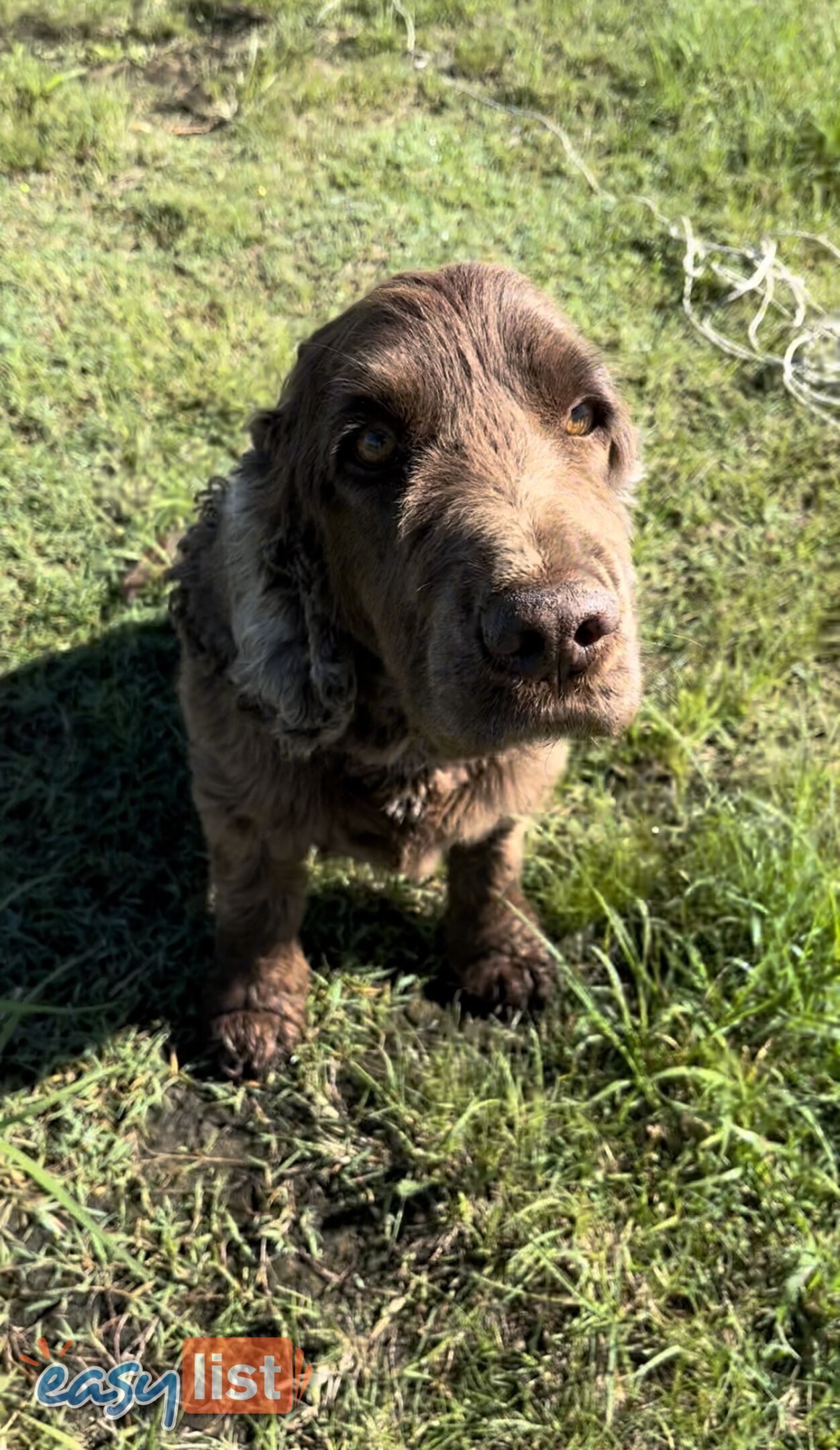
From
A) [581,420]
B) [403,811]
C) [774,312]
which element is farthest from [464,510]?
[774,312]

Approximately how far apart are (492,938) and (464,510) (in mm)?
1463

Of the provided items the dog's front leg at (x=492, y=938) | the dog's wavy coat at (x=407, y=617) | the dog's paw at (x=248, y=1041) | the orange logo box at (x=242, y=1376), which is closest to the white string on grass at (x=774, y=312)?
the dog's wavy coat at (x=407, y=617)

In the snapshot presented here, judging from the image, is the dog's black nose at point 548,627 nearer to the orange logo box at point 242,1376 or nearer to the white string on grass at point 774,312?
the orange logo box at point 242,1376

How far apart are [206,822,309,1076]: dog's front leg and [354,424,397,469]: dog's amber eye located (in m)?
1.07

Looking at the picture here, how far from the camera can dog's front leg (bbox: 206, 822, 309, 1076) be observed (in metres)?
2.61

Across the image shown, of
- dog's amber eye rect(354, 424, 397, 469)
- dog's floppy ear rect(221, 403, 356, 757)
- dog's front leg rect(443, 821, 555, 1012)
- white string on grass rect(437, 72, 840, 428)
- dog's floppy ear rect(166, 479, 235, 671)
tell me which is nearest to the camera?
dog's amber eye rect(354, 424, 397, 469)

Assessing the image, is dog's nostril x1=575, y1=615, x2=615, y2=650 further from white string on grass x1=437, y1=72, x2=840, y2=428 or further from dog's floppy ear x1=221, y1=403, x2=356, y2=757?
white string on grass x1=437, y1=72, x2=840, y2=428

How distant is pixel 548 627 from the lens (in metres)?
1.56

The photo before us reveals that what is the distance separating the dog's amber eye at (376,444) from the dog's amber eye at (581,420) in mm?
364

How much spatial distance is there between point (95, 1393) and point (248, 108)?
5709mm

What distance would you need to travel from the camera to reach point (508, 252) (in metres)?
4.79

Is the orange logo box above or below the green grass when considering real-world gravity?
below

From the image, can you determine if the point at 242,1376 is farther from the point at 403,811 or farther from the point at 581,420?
the point at 581,420

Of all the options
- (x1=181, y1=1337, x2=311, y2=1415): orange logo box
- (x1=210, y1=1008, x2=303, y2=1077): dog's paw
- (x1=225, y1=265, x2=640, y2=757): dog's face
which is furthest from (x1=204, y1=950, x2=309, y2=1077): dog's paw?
(x1=225, y1=265, x2=640, y2=757): dog's face
